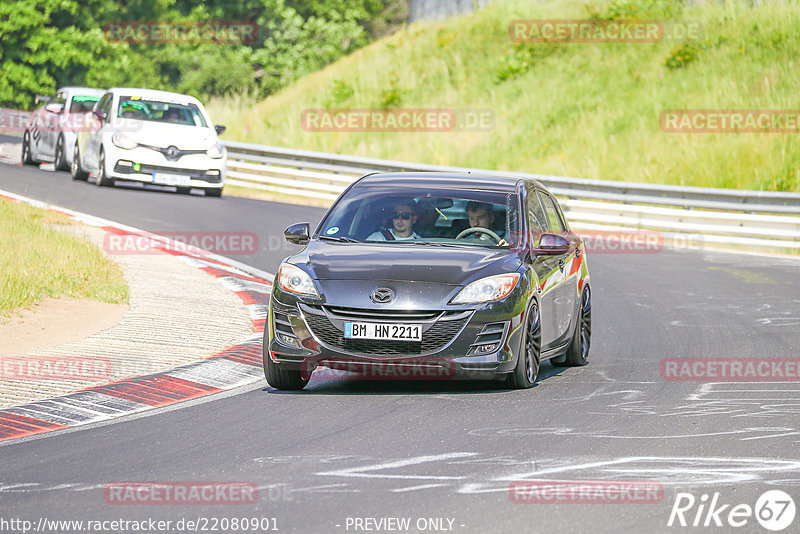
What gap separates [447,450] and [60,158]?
2171 centimetres

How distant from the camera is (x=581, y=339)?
11.7m

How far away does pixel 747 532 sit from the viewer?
595 centimetres

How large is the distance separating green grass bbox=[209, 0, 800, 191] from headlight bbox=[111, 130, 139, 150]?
1116 cm

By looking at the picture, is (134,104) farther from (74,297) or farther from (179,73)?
(179,73)

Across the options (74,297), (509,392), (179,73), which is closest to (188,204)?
(74,297)

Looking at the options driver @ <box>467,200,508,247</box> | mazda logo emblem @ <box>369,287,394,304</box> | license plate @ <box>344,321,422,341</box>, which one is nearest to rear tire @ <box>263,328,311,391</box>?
license plate @ <box>344,321,422,341</box>

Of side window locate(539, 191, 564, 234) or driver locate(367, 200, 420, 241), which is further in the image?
side window locate(539, 191, 564, 234)
